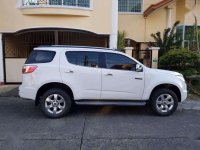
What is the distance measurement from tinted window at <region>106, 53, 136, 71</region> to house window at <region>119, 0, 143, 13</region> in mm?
9442

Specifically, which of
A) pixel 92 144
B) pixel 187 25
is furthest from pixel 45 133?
pixel 187 25

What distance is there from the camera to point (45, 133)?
6.06m

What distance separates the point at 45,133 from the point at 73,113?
1.78 metres

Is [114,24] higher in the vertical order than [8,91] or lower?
higher

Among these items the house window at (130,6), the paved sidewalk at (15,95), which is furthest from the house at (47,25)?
the house window at (130,6)

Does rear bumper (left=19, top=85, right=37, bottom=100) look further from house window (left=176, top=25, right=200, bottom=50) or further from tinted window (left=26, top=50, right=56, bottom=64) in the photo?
house window (left=176, top=25, right=200, bottom=50)

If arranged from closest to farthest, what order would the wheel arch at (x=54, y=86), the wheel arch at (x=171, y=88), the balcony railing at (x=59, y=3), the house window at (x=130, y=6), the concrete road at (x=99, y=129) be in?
the concrete road at (x=99, y=129) < the wheel arch at (x=54, y=86) < the wheel arch at (x=171, y=88) < the balcony railing at (x=59, y=3) < the house window at (x=130, y=6)

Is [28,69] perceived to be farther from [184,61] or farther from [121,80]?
[184,61]

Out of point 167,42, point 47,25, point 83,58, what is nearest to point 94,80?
point 83,58

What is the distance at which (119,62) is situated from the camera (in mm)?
Result: 7531

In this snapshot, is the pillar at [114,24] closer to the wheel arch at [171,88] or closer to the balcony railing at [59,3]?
the balcony railing at [59,3]

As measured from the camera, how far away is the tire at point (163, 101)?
7.51 m

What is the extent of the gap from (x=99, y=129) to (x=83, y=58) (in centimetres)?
207

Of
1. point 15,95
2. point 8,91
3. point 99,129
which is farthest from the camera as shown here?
point 8,91
